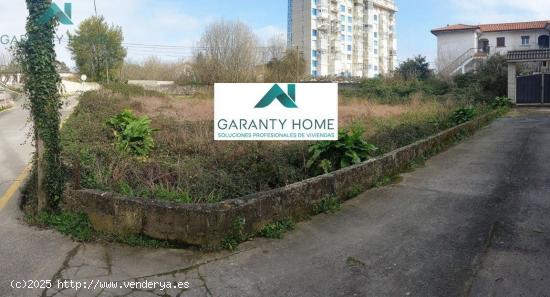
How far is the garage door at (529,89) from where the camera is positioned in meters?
25.2

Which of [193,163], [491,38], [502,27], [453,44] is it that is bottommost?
[193,163]

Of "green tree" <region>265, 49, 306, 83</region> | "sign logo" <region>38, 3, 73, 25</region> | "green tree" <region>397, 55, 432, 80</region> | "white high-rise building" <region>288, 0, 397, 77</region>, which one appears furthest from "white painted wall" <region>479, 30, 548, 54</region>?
"sign logo" <region>38, 3, 73, 25</region>

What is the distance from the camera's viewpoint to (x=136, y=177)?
6059 mm

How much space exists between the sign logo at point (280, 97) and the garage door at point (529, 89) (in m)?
23.9

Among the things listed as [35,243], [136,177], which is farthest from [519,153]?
[35,243]

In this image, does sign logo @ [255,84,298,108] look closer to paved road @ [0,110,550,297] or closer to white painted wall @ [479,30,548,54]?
paved road @ [0,110,550,297]

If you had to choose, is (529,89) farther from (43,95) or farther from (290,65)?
(290,65)

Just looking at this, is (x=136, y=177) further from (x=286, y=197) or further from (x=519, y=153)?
(x=519, y=153)

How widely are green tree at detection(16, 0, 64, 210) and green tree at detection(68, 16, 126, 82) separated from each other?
152 ft

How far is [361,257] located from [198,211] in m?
1.72

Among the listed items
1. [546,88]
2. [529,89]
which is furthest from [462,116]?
[546,88]

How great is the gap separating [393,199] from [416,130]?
543 centimetres

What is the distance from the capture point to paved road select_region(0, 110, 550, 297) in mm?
3783

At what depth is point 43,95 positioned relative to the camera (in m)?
5.50
